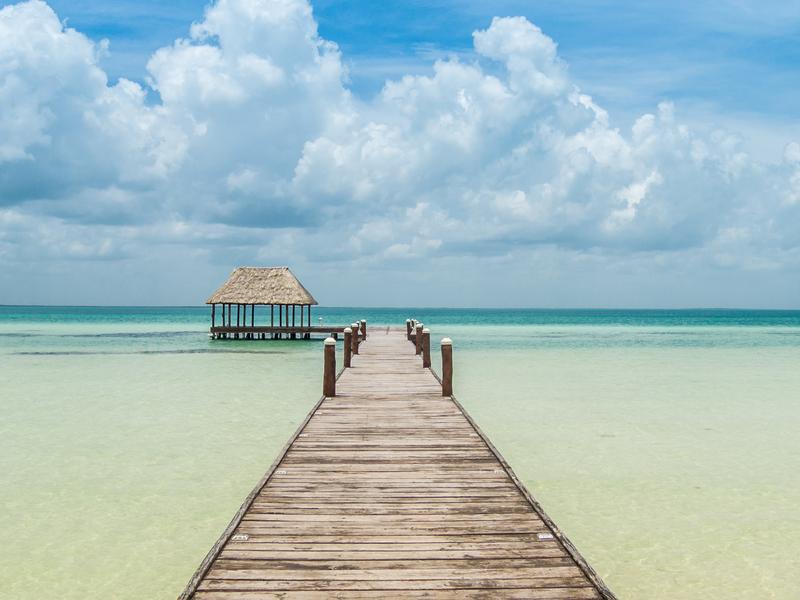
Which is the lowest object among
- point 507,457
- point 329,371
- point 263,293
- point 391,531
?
point 507,457

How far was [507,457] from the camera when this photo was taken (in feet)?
40.1

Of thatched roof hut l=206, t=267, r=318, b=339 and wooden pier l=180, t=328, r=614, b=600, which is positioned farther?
thatched roof hut l=206, t=267, r=318, b=339

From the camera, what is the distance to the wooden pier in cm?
480

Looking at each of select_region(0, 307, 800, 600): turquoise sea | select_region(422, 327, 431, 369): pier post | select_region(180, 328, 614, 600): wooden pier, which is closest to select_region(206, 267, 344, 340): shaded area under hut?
select_region(0, 307, 800, 600): turquoise sea

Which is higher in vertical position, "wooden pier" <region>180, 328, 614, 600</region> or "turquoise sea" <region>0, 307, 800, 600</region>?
"wooden pier" <region>180, 328, 614, 600</region>

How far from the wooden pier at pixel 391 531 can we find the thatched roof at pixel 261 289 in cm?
3339

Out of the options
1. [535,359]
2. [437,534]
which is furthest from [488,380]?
[437,534]

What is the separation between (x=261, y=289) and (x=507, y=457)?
33097mm

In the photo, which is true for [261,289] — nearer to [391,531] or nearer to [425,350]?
[425,350]

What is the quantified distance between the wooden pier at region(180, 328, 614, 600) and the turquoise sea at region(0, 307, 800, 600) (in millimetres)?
1349

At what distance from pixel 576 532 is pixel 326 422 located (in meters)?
4.25

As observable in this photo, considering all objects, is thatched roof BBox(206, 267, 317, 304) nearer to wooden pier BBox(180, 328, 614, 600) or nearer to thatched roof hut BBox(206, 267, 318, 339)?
thatched roof hut BBox(206, 267, 318, 339)

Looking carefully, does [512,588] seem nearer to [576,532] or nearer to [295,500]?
[295,500]

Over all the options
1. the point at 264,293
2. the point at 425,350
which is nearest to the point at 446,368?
the point at 425,350
